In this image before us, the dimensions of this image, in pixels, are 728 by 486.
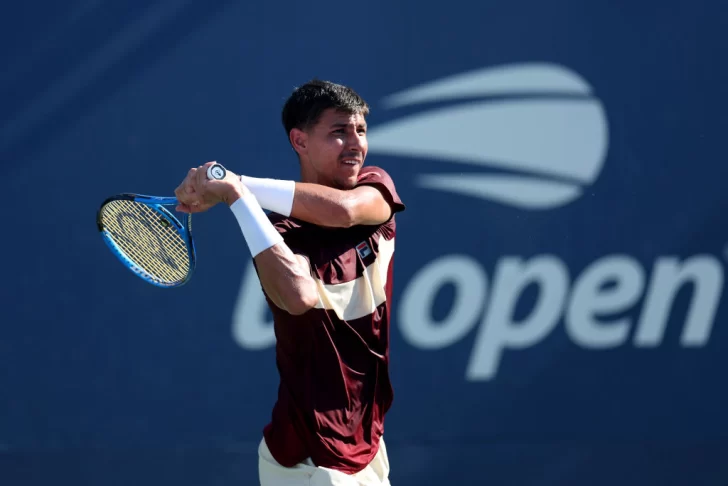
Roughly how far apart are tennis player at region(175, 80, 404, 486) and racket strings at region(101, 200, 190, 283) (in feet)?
1.08

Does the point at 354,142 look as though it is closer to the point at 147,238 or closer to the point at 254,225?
the point at 254,225

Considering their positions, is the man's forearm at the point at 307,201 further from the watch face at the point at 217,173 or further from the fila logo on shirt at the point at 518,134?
the fila logo on shirt at the point at 518,134

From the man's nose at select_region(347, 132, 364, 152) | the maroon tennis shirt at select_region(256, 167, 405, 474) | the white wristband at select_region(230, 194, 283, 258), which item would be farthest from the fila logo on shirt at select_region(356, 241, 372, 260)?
the white wristband at select_region(230, 194, 283, 258)

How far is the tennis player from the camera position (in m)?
2.25

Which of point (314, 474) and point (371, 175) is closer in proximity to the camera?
point (314, 474)

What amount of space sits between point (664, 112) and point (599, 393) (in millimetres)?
1153

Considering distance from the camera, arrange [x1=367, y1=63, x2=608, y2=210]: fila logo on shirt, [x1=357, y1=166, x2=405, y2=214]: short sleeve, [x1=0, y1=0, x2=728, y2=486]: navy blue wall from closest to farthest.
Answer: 1. [x1=357, y1=166, x2=405, y2=214]: short sleeve
2. [x1=0, y1=0, x2=728, y2=486]: navy blue wall
3. [x1=367, y1=63, x2=608, y2=210]: fila logo on shirt

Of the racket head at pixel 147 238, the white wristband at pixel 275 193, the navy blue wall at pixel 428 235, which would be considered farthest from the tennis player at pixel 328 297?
the navy blue wall at pixel 428 235

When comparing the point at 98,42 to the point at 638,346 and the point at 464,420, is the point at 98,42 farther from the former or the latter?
the point at 638,346

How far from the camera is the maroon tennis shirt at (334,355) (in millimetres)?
2340

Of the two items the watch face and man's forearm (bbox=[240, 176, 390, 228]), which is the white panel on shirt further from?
the watch face

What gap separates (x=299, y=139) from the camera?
8.25 feet

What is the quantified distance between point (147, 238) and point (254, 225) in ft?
1.95

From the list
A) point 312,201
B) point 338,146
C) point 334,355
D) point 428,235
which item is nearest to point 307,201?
point 312,201
